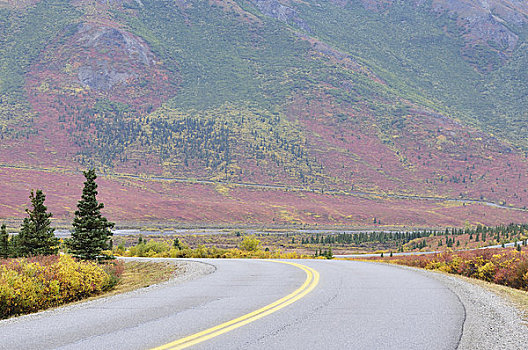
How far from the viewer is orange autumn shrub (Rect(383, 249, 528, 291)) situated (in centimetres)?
1451

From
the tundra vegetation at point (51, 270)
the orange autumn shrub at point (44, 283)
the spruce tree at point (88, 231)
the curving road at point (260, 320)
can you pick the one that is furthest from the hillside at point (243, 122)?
the curving road at point (260, 320)

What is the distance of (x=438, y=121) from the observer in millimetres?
136750

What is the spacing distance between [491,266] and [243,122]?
113874 mm

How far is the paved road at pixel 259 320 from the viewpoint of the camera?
666cm

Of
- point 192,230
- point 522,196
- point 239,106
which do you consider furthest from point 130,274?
point 239,106

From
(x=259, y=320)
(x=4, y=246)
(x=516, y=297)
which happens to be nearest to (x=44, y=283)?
(x=259, y=320)

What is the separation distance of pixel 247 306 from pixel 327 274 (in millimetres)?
6738

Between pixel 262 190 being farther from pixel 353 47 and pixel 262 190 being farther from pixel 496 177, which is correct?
pixel 353 47

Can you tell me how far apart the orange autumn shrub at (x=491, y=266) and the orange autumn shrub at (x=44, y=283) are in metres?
11.4

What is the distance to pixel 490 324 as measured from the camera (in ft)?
26.7

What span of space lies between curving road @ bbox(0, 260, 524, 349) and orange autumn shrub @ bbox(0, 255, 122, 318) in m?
1.74

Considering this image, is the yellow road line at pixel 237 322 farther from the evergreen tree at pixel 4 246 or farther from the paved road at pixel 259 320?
the evergreen tree at pixel 4 246

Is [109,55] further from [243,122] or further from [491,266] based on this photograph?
[491,266]

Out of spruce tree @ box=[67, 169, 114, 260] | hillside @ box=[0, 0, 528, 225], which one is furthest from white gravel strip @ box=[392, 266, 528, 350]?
hillside @ box=[0, 0, 528, 225]
